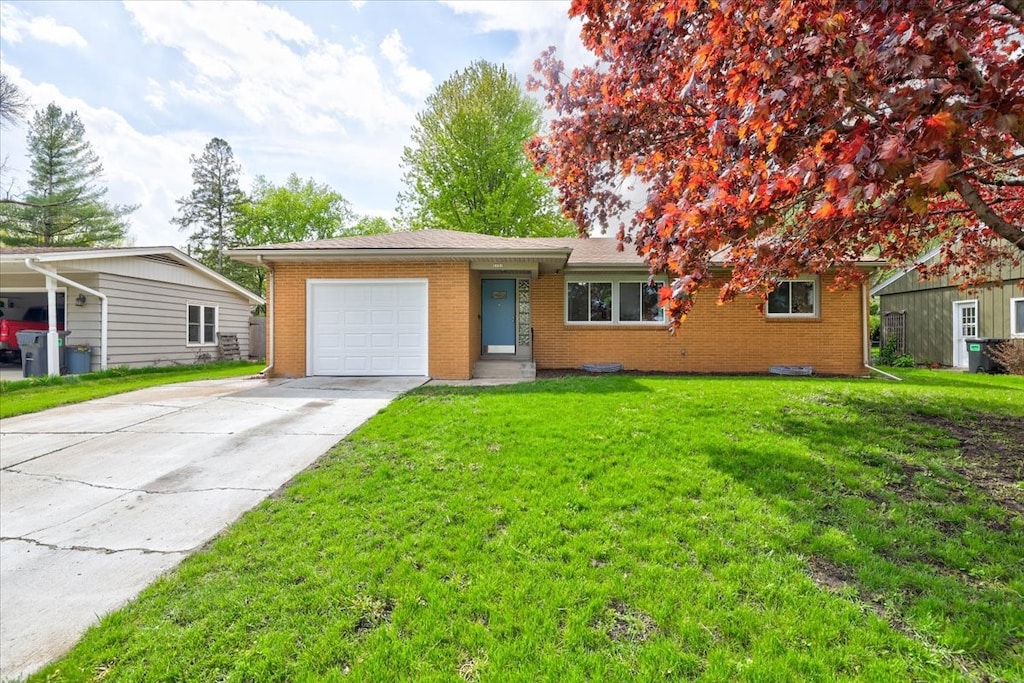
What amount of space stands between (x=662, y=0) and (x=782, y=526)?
4.23 m

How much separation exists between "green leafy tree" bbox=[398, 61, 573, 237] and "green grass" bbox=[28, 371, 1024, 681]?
61.6 ft

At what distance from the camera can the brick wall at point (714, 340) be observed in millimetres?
11547

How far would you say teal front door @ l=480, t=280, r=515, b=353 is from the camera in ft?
39.4

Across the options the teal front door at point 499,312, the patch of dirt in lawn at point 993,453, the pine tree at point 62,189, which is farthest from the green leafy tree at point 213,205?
the patch of dirt in lawn at point 993,453

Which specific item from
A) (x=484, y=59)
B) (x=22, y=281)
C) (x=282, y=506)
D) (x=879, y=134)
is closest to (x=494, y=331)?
(x=282, y=506)

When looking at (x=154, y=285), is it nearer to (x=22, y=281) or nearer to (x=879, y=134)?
(x=22, y=281)

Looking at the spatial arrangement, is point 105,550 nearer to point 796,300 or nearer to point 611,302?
point 611,302

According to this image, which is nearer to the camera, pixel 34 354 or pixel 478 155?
pixel 34 354

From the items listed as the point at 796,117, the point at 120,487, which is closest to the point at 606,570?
the point at 796,117

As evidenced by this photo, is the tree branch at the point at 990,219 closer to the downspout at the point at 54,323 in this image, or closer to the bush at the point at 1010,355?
the bush at the point at 1010,355

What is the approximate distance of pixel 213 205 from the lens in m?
33.3

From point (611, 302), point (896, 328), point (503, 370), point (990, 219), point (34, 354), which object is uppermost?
point (611, 302)

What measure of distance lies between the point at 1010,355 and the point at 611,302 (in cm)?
1102

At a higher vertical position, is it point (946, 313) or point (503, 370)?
point (946, 313)
